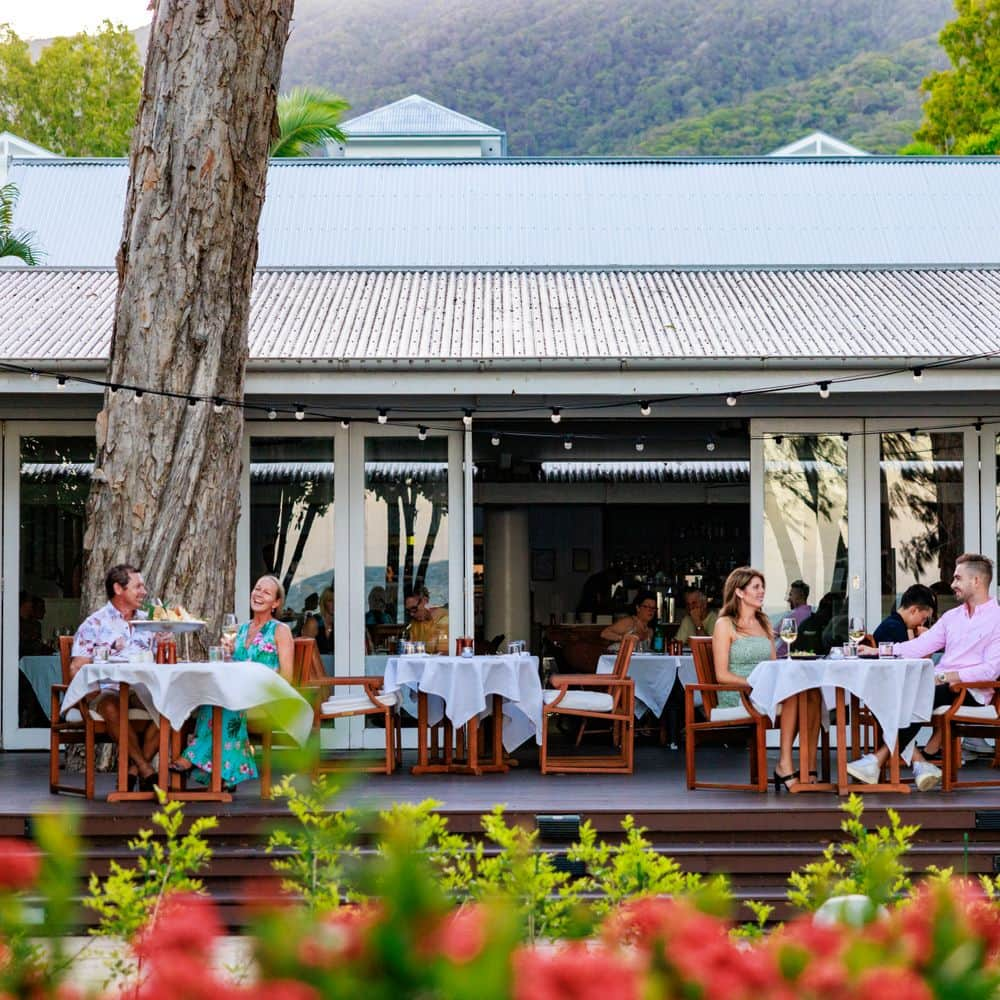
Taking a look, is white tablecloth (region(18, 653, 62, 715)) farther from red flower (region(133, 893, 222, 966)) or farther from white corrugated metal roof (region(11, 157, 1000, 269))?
red flower (region(133, 893, 222, 966))

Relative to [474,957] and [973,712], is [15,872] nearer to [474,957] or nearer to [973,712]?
[474,957]

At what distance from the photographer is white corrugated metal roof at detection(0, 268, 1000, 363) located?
996 centimetres

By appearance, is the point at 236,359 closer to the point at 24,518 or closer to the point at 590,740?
the point at 24,518

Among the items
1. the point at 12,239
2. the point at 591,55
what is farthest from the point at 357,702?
the point at 591,55

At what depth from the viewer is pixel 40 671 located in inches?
405

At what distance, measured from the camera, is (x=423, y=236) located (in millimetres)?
14148

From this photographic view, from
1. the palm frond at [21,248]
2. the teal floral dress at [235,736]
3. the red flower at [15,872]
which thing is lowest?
the teal floral dress at [235,736]

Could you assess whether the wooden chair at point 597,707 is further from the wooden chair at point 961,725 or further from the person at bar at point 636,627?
the person at bar at point 636,627

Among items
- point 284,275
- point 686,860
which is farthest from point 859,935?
point 284,275

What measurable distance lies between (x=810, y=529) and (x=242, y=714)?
14.3 feet

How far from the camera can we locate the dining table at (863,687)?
757 cm

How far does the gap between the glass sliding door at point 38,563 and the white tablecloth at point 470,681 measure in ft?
8.85

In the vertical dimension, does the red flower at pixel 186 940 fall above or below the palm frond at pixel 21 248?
below

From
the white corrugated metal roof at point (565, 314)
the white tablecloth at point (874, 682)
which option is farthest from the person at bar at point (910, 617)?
the white corrugated metal roof at point (565, 314)
